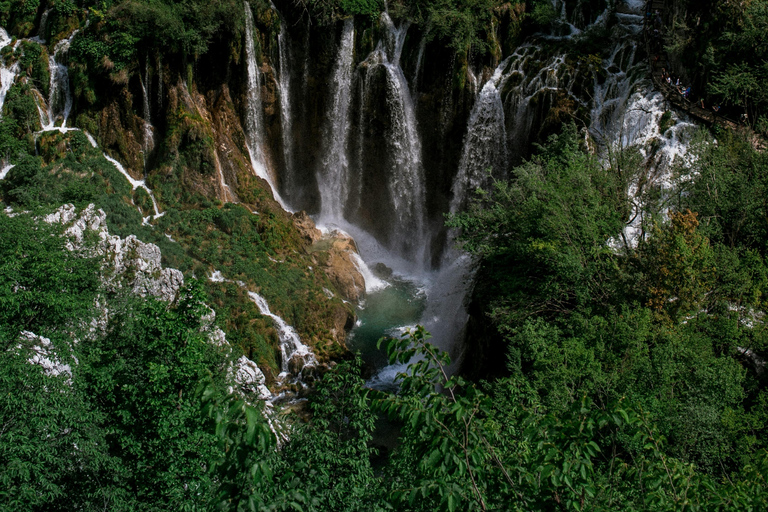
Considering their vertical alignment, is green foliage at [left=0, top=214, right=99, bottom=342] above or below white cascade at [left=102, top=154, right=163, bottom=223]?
below

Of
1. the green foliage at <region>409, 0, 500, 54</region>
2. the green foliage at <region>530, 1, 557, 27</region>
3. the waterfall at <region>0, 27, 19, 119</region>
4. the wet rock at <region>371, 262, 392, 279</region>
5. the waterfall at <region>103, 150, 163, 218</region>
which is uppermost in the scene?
the green foliage at <region>530, 1, 557, 27</region>

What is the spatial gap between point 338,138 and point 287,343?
12.1m

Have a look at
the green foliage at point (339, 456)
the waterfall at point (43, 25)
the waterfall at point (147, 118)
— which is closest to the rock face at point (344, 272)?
the waterfall at point (147, 118)

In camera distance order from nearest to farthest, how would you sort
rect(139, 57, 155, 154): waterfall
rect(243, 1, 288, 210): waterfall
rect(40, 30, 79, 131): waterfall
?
rect(40, 30, 79, 131): waterfall < rect(139, 57, 155, 154): waterfall < rect(243, 1, 288, 210): waterfall

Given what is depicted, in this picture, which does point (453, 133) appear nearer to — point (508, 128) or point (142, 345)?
point (508, 128)

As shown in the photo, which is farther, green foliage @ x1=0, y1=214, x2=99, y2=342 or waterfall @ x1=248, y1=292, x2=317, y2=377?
waterfall @ x1=248, y1=292, x2=317, y2=377

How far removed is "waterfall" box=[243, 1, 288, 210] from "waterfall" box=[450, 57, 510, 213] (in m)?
9.60

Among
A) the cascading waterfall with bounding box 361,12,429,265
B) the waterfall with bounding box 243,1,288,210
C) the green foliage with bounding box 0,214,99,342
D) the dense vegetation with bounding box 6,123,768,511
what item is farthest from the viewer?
the cascading waterfall with bounding box 361,12,429,265

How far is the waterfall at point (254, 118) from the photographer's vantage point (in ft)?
84.0

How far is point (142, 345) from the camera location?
33.9 ft

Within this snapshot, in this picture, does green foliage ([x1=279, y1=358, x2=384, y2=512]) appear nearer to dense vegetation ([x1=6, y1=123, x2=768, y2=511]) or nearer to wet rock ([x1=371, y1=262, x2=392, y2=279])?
dense vegetation ([x1=6, y1=123, x2=768, y2=511])

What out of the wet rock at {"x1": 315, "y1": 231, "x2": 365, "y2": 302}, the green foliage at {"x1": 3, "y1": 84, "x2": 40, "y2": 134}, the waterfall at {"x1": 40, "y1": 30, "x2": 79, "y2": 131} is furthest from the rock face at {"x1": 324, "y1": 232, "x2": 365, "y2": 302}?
the green foliage at {"x1": 3, "y1": 84, "x2": 40, "y2": 134}

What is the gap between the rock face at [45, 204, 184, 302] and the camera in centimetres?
1722

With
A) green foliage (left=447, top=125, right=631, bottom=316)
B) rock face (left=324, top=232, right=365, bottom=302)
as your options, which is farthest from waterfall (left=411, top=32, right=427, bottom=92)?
green foliage (left=447, top=125, right=631, bottom=316)
